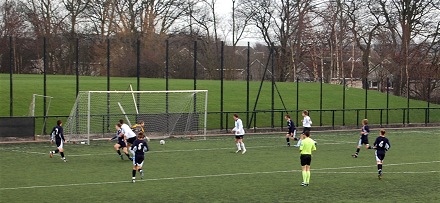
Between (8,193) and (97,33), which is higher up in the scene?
(97,33)

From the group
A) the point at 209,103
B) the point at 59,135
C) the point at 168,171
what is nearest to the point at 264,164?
the point at 168,171

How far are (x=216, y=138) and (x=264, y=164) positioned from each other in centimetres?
1423

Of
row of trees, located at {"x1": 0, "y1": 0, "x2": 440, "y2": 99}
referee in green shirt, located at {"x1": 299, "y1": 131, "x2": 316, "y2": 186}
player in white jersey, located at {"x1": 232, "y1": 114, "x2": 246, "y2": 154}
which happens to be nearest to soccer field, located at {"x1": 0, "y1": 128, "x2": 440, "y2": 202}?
referee in green shirt, located at {"x1": 299, "y1": 131, "x2": 316, "y2": 186}

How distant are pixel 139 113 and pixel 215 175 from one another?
18.7m

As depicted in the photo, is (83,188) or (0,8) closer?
(83,188)

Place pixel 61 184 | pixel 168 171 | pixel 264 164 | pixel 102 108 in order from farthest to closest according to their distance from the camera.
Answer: pixel 102 108 → pixel 264 164 → pixel 168 171 → pixel 61 184

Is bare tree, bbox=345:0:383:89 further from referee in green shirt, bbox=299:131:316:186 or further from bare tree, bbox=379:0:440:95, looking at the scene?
referee in green shirt, bbox=299:131:316:186

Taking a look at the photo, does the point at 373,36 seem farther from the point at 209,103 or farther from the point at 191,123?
the point at 191,123

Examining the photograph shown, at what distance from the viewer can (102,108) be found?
131ft

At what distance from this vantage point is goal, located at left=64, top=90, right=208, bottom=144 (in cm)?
3594

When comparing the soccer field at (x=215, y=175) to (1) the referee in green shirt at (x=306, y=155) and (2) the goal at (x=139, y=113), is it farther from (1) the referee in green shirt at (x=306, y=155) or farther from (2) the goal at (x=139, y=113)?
(2) the goal at (x=139, y=113)

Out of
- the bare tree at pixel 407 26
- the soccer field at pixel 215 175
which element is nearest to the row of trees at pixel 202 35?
the bare tree at pixel 407 26

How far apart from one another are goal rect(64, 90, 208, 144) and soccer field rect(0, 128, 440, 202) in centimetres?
185

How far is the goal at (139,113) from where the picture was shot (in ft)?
118
